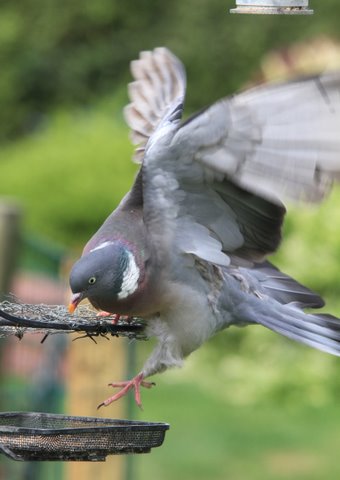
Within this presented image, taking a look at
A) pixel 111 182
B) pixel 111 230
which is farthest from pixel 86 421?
pixel 111 182

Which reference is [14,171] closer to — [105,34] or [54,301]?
[54,301]

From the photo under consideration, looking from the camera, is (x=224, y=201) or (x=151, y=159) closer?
(x=151, y=159)

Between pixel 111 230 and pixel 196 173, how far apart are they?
0.39m

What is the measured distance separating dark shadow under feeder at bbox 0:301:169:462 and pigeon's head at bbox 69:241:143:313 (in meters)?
0.13

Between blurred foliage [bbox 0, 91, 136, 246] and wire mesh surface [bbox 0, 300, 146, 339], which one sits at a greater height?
wire mesh surface [bbox 0, 300, 146, 339]

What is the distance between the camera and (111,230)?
471 cm

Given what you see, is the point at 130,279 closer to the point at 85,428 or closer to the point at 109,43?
the point at 85,428

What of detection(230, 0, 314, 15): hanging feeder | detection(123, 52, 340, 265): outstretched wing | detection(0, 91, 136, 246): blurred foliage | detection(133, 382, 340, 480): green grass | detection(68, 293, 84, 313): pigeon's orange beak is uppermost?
detection(230, 0, 314, 15): hanging feeder

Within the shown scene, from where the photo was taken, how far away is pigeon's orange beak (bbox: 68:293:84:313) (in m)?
4.36

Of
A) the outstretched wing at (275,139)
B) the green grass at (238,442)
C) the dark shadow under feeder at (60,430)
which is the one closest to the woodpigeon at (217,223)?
the outstretched wing at (275,139)

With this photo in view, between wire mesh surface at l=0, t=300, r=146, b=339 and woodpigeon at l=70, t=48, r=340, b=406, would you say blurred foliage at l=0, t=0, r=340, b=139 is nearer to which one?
woodpigeon at l=70, t=48, r=340, b=406

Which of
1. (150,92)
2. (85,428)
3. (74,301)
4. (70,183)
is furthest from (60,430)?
(70,183)

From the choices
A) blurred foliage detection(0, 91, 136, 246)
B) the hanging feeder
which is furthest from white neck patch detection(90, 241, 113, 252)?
blurred foliage detection(0, 91, 136, 246)

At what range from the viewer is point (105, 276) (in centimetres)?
447
